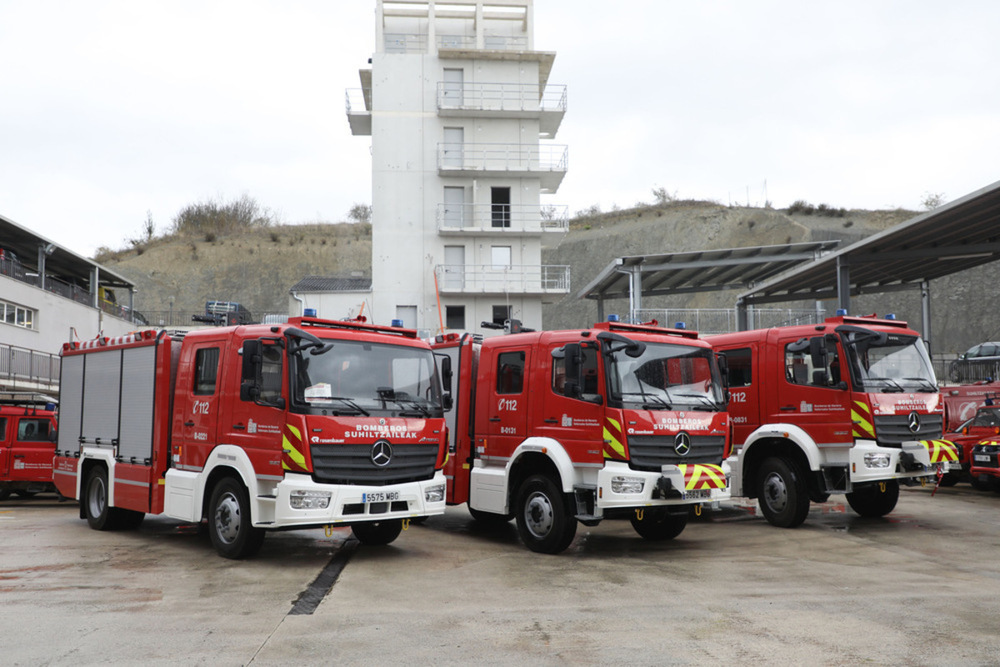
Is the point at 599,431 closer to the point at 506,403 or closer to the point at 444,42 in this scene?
the point at 506,403

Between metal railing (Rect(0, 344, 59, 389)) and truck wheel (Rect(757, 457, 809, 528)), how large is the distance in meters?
23.7

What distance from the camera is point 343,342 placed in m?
10.0

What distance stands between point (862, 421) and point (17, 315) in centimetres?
3264

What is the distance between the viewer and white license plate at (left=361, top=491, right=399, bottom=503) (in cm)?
962

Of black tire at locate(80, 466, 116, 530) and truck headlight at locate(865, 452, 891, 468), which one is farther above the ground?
truck headlight at locate(865, 452, 891, 468)

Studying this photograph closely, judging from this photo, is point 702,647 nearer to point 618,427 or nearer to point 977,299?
point 618,427

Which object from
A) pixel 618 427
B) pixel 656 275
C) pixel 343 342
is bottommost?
pixel 618 427

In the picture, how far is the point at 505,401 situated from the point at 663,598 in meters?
4.27

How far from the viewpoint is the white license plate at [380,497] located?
31.6 ft

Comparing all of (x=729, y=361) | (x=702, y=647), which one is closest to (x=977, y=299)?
(x=729, y=361)

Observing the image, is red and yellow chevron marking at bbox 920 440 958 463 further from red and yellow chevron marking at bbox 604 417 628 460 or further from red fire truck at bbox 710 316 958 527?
red and yellow chevron marking at bbox 604 417 628 460

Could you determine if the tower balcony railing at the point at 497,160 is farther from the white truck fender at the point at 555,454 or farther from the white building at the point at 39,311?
the white truck fender at the point at 555,454

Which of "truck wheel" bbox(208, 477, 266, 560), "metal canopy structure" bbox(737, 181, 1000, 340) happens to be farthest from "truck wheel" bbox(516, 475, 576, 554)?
"metal canopy structure" bbox(737, 181, 1000, 340)

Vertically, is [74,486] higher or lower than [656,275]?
lower
